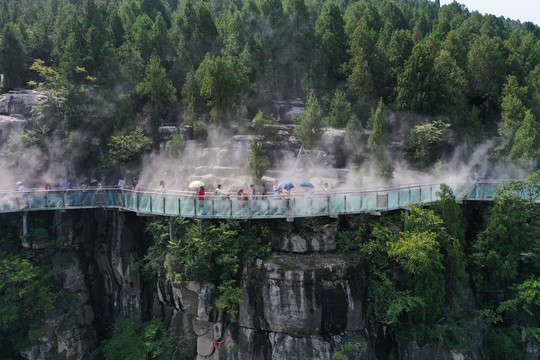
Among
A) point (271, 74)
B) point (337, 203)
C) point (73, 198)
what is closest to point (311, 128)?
point (337, 203)

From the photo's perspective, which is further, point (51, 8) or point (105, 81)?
point (51, 8)

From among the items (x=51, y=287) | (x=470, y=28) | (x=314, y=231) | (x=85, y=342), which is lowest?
(x=85, y=342)

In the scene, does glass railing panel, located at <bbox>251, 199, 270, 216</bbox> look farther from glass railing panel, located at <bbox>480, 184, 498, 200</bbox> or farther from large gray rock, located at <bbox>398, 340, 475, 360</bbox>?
glass railing panel, located at <bbox>480, 184, 498, 200</bbox>

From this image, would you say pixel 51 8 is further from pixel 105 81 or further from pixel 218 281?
pixel 218 281

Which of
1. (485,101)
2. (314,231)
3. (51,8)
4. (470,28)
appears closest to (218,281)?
(314,231)

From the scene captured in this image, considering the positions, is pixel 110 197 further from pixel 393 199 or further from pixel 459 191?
pixel 459 191

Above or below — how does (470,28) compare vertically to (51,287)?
above
